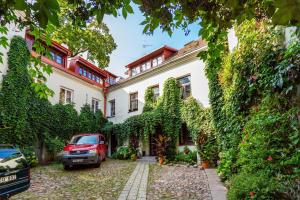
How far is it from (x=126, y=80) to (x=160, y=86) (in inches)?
162

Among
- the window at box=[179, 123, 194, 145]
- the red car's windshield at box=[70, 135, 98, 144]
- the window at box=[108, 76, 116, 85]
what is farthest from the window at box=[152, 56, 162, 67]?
the red car's windshield at box=[70, 135, 98, 144]

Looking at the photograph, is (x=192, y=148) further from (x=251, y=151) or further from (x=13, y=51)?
(x=13, y=51)

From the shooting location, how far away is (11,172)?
4992 millimetres

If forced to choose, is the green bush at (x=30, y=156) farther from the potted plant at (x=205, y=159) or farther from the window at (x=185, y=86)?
the window at (x=185, y=86)

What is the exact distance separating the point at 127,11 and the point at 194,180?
7537 millimetres

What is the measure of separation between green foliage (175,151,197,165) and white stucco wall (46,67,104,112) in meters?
9.14

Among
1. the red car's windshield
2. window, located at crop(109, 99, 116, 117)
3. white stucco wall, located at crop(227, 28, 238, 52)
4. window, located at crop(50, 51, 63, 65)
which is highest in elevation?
window, located at crop(50, 51, 63, 65)

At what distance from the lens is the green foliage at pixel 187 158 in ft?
45.2

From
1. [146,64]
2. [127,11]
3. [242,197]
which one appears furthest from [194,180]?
[146,64]

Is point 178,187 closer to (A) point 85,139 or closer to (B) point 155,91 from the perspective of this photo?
(A) point 85,139

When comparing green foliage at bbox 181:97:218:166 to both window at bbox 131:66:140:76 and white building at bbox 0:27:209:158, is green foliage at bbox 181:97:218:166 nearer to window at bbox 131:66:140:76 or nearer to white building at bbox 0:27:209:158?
white building at bbox 0:27:209:158

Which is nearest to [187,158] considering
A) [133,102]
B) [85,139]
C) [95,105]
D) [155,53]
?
[85,139]

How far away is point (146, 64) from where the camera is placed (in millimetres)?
21734

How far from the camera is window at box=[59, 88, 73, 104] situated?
17872 mm
